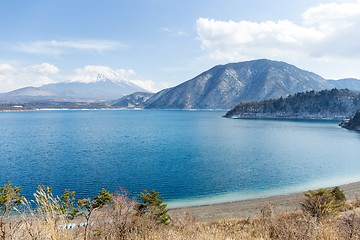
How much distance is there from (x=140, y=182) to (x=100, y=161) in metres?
13.4

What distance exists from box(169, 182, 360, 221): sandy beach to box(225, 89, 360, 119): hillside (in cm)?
14569

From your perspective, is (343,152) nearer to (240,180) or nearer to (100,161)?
(240,180)

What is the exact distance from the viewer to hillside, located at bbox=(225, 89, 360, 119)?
143m

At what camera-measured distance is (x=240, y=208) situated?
2072 cm

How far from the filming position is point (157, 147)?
50406mm

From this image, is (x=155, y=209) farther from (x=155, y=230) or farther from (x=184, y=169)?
(x=184, y=169)

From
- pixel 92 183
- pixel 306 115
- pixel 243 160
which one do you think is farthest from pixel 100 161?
pixel 306 115

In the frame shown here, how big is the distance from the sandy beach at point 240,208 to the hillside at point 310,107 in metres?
146

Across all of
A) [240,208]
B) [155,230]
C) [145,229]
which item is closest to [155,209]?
[155,230]

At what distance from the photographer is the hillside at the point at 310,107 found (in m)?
143

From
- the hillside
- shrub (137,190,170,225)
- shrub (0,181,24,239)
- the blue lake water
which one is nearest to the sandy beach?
the blue lake water

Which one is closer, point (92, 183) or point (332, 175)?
point (92, 183)

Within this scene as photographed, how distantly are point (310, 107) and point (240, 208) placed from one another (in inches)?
6250

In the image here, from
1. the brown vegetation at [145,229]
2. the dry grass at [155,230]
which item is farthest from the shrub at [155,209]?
the dry grass at [155,230]
